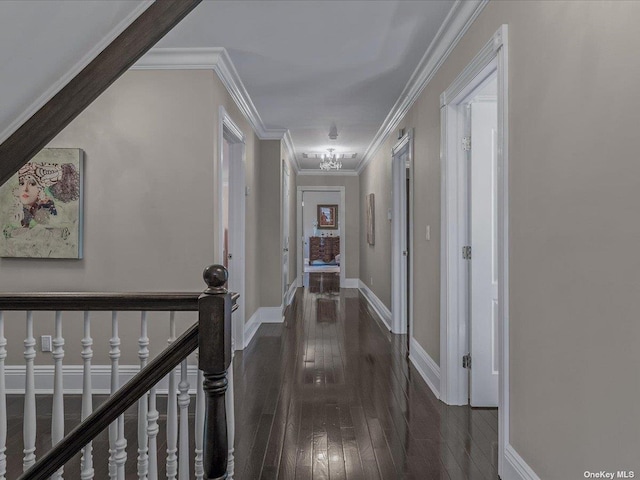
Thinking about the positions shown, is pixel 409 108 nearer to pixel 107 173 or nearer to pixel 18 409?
pixel 107 173

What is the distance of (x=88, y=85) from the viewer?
6.85 ft

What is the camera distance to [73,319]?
3.27 m

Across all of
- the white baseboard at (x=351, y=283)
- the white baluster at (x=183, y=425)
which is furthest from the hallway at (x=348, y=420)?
the white baseboard at (x=351, y=283)

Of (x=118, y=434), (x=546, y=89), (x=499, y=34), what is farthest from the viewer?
(x=499, y=34)

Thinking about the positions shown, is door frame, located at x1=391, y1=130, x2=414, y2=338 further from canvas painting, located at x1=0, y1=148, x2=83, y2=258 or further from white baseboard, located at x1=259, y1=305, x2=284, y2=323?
canvas painting, located at x1=0, y1=148, x2=83, y2=258

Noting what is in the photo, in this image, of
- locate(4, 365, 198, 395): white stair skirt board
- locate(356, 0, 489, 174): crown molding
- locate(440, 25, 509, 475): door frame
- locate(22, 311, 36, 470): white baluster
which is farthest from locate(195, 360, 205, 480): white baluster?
locate(356, 0, 489, 174): crown molding

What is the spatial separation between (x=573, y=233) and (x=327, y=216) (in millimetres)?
13318

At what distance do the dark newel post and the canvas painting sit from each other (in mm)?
2362

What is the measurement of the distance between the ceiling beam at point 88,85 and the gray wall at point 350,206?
6735mm

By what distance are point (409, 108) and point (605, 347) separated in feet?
11.0

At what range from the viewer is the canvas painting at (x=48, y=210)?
10.5 feet

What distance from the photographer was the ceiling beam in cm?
192

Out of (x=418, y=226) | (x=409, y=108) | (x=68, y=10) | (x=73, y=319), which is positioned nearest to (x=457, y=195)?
(x=418, y=226)

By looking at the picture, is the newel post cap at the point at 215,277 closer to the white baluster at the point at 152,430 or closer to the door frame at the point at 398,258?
the white baluster at the point at 152,430
